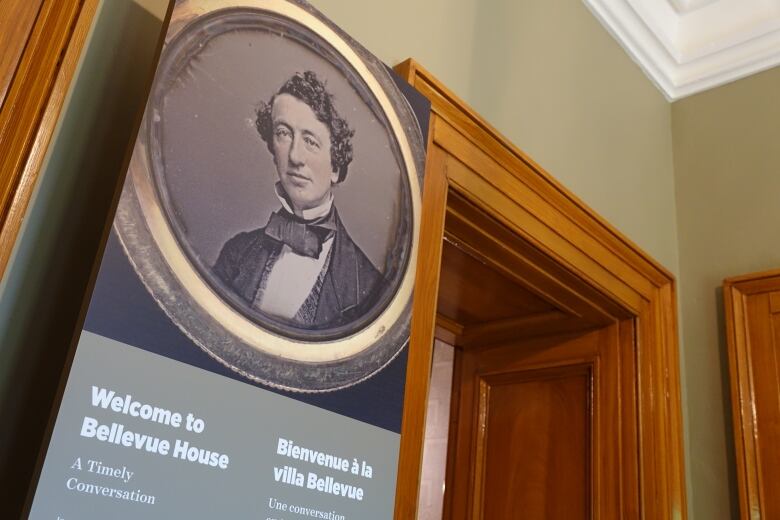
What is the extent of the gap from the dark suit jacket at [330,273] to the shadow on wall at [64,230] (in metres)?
0.17

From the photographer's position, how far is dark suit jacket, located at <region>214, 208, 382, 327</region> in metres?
1.02

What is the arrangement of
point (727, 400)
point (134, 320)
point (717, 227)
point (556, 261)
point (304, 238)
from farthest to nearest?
point (717, 227) < point (727, 400) < point (556, 261) < point (304, 238) < point (134, 320)

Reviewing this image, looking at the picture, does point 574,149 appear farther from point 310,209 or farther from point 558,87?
point 310,209

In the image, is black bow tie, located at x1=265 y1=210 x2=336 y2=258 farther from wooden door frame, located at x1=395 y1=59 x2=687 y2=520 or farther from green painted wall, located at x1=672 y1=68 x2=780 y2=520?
A: green painted wall, located at x1=672 y1=68 x2=780 y2=520

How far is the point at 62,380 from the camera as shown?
817 millimetres

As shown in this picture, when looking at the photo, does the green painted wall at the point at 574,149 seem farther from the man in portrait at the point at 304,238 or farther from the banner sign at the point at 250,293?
the man in portrait at the point at 304,238

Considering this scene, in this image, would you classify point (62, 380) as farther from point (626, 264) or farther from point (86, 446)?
point (626, 264)

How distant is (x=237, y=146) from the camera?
1.06 meters

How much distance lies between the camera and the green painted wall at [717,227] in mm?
2238

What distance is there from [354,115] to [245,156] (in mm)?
258

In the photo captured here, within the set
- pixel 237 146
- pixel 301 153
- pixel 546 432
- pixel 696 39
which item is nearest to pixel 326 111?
pixel 301 153

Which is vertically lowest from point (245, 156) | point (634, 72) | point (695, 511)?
point (695, 511)

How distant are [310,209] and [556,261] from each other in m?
0.93

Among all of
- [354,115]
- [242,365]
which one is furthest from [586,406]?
[242,365]
